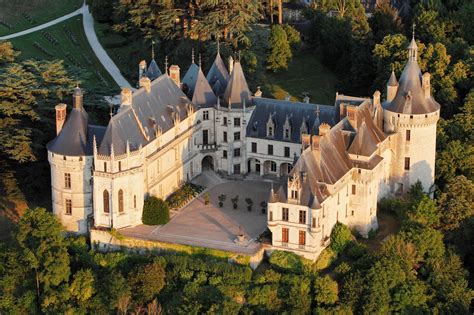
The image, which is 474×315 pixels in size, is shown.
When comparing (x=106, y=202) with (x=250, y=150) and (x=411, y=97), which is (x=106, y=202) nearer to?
(x=250, y=150)

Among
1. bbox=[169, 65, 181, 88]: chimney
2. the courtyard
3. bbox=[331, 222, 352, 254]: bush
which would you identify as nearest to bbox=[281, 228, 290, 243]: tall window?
the courtyard

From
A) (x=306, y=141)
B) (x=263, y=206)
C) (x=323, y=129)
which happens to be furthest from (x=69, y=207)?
(x=323, y=129)

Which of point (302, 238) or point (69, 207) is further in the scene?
point (69, 207)

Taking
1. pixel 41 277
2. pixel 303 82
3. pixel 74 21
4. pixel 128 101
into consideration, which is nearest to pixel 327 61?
pixel 303 82

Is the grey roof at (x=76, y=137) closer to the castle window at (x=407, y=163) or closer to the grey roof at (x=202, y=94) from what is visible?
the grey roof at (x=202, y=94)

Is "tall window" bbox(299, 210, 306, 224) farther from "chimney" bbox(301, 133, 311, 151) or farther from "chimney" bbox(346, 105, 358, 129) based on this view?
"chimney" bbox(346, 105, 358, 129)

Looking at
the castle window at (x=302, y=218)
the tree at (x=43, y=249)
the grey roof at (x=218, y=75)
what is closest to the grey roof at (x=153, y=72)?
the grey roof at (x=218, y=75)

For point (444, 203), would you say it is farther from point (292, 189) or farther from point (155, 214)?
point (155, 214)
